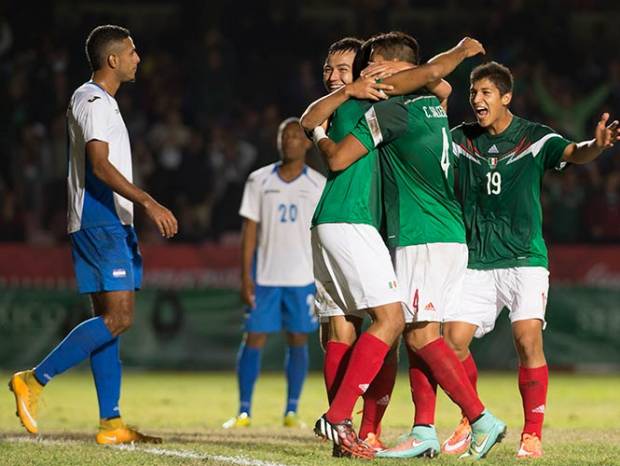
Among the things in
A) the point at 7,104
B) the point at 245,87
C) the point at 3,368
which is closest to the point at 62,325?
the point at 3,368

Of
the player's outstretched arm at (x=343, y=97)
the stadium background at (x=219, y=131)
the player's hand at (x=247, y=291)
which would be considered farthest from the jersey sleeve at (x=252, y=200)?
the stadium background at (x=219, y=131)

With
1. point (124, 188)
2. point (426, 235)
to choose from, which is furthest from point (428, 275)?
point (124, 188)

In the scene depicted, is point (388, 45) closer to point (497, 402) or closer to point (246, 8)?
point (497, 402)

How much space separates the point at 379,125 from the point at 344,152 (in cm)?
24

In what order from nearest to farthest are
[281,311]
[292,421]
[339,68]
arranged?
[339,68], [292,421], [281,311]

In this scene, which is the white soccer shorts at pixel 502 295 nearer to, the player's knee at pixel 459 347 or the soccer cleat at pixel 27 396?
the player's knee at pixel 459 347

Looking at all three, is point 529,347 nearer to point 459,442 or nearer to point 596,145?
point 459,442

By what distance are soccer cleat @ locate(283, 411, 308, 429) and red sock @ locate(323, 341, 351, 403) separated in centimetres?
289

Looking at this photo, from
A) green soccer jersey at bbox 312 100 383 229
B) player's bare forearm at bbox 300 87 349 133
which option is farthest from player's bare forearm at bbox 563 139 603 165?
player's bare forearm at bbox 300 87 349 133

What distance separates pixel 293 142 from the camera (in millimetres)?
10625

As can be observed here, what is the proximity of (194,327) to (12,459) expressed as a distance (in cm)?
969

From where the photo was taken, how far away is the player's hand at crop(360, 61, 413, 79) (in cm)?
684

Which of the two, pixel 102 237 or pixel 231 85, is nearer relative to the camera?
pixel 102 237

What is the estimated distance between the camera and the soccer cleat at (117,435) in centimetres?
766
